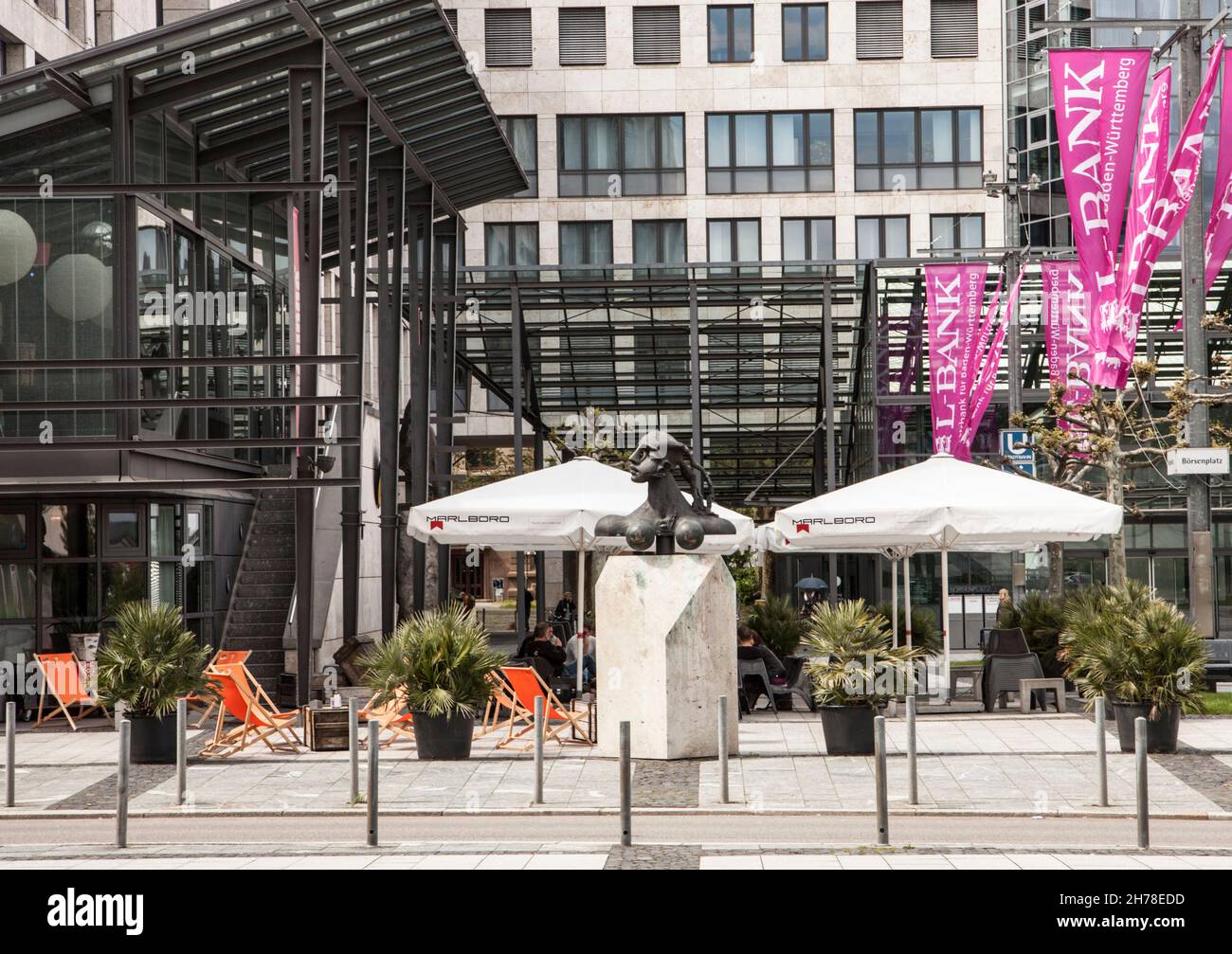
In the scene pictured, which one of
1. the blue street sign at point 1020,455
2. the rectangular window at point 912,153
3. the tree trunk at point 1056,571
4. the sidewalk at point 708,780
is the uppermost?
the rectangular window at point 912,153

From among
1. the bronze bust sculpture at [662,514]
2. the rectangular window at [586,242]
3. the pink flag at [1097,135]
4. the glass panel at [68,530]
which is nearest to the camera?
the bronze bust sculpture at [662,514]

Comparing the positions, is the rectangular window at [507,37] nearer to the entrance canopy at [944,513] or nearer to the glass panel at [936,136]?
the glass panel at [936,136]

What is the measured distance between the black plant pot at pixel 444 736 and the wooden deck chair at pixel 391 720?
101 cm

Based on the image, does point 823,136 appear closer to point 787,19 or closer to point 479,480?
point 787,19

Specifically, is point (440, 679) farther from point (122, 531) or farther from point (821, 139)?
point (821, 139)

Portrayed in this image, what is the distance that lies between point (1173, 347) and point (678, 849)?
96.3 ft

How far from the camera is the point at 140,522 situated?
22688mm

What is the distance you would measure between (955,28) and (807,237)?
24.9 ft

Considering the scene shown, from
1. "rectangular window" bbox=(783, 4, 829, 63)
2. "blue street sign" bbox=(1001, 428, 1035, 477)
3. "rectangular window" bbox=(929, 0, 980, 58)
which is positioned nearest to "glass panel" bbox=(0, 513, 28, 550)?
"blue street sign" bbox=(1001, 428, 1035, 477)

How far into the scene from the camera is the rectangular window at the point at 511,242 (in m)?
50.9

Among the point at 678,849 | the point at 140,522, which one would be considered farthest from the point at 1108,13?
the point at 678,849

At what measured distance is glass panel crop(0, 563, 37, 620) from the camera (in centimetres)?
2172

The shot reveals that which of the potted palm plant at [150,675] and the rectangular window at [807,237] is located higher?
the rectangular window at [807,237]

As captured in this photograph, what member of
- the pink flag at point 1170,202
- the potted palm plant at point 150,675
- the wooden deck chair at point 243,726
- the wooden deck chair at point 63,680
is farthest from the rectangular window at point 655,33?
the potted palm plant at point 150,675
